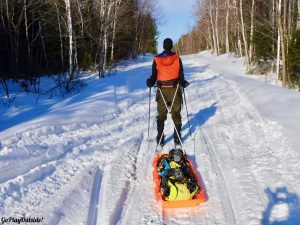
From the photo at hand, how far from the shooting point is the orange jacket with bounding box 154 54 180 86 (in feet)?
21.2

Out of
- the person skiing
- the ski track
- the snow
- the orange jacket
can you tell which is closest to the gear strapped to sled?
the snow

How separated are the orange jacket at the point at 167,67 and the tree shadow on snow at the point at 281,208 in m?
2.89

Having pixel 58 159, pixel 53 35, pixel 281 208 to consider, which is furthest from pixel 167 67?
pixel 53 35

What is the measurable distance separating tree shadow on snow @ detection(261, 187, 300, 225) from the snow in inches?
0.5

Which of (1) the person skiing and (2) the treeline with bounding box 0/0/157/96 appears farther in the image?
(2) the treeline with bounding box 0/0/157/96

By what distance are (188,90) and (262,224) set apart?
397 inches

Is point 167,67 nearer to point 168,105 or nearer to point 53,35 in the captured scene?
point 168,105

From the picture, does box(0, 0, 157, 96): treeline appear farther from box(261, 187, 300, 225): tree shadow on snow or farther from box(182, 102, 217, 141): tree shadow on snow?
box(261, 187, 300, 225): tree shadow on snow

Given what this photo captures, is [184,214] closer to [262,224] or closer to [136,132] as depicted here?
[262,224]

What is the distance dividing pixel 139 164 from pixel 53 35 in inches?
838

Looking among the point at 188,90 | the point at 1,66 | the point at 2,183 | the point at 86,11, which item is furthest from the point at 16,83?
the point at 2,183

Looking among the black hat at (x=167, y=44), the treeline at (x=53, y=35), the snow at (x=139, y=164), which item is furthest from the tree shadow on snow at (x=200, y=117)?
the treeline at (x=53, y=35)

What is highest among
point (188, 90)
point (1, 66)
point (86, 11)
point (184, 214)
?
point (86, 11)

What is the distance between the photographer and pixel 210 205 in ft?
14.4
